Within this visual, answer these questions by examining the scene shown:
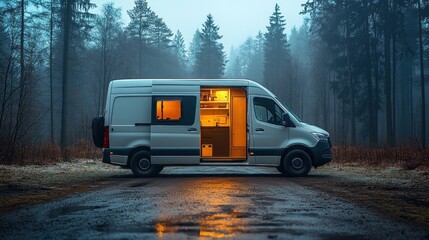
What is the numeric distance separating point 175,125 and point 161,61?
47776mm

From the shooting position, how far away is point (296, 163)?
1416 centimetres

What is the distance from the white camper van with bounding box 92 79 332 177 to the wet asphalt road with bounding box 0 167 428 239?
5.38 m

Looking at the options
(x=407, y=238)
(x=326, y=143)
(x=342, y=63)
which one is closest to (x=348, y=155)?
(x=326, y=143)

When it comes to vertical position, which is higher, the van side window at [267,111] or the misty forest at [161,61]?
the misty forest at [161,61]

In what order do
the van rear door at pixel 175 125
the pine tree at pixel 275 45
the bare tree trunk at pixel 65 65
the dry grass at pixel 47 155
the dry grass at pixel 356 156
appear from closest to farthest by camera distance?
the van rear door at pixel 175 125
the dry grass at pixel 356 156
the dry grass at pixel 47 155
the bare tree trunk at pixel 65 65
the pine tree at pixel 275 45

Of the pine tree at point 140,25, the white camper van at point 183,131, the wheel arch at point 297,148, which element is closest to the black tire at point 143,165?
the white camper van at point 183,131

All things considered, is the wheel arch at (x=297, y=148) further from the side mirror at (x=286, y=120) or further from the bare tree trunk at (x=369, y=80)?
the bare tree trunk at (x=369, y=80)

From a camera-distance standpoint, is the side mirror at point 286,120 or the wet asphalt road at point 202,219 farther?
the side mirror at point 286,120

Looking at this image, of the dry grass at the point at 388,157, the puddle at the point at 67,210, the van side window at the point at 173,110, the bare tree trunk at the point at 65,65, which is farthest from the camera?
the bare tree trunk at the point at 65,65

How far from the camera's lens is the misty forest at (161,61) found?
20.5 meters

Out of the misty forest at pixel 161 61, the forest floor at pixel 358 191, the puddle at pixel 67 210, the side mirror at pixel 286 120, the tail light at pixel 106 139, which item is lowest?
the forest floor at pixel 358 191

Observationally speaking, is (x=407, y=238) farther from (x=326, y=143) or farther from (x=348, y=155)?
(x=348, y=155)

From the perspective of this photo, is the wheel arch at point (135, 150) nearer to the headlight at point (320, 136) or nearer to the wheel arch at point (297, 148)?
the wheel arch at point (297, 148)

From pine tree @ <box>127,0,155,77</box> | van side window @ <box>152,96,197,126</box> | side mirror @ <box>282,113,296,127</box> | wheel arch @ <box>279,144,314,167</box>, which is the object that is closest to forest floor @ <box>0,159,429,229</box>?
wheel arch @ <box>279,144,314,167</box>
